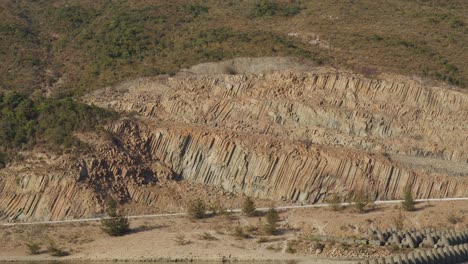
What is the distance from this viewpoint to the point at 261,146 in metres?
38.2

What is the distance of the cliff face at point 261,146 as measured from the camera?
3584 cm

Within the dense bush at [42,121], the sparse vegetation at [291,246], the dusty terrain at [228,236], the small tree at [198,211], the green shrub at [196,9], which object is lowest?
the small tree at [198,211]

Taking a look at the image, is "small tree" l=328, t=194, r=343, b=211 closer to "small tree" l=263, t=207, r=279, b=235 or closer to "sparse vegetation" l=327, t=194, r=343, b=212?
"sparse vegetation" l=327, t=194, r=343, b=212

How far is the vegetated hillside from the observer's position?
4681 centimetres

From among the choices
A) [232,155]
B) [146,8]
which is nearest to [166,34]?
[146,8]

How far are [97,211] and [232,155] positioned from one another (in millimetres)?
8048

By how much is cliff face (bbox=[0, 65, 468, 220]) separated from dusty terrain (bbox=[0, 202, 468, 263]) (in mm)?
2185

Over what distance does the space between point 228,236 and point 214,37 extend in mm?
Answer: 22754

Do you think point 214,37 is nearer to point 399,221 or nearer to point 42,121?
point 42,121

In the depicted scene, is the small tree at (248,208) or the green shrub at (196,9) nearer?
the small tree at (248,208)

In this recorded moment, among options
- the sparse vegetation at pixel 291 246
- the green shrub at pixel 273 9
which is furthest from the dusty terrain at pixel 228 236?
the green shrub at pixel 273 9

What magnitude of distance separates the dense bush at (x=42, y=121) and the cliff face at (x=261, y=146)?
111cm

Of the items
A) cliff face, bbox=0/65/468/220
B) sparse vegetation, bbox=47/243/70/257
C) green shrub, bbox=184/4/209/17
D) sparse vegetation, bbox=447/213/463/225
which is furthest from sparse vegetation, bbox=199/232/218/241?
green shrub, bbox=184/4/209/17

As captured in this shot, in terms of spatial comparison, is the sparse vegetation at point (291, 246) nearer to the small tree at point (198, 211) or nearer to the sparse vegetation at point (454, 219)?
the small tree at point (198, 211)
